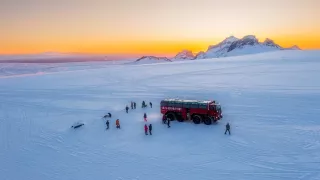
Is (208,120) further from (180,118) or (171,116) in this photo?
(171,116)

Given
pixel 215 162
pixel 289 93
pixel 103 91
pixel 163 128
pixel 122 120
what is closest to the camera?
pixel 215 162

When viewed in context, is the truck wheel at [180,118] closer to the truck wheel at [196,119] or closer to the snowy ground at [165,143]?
the snowy ground at [165,143]

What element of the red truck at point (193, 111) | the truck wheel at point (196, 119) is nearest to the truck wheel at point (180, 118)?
the red truck at point (193, 111)

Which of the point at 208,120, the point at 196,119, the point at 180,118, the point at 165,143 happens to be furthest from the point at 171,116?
the point at 165,143

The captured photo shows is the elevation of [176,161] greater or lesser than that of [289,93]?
lesser

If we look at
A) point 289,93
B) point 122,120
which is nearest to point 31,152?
point 122,120

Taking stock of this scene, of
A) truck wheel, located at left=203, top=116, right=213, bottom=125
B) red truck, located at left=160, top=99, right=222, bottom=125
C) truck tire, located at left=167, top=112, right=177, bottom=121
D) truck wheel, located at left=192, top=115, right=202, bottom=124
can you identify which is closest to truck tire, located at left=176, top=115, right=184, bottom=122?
red truck, located at left=160, top=99, right=222, bottom=125

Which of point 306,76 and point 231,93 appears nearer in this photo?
point 231,93

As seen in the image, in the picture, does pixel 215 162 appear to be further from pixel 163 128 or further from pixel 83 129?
pixel 83 129
